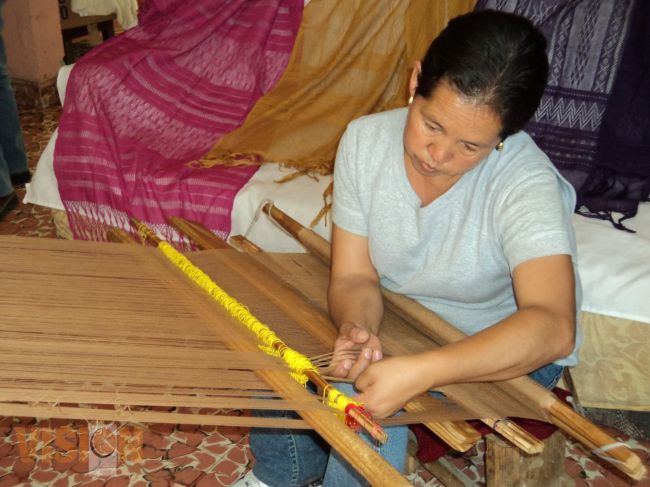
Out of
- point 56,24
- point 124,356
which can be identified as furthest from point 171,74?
point 56,24

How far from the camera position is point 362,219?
1487 mm

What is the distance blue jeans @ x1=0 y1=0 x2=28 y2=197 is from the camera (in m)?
3.26

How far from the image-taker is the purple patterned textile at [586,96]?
2.14m

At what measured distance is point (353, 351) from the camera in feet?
3.97

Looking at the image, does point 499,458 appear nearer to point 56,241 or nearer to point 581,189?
point 56,241

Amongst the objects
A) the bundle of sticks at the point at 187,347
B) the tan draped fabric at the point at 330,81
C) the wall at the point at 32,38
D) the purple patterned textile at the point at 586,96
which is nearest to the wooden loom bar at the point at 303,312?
the bundle of sticks at the point at 187,347

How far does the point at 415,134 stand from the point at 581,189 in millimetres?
1124

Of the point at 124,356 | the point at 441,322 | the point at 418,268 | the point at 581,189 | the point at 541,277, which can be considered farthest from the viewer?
the point at 581,189

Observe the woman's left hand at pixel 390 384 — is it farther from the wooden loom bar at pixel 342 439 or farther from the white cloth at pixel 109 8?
the white cloth at pixel 109 8

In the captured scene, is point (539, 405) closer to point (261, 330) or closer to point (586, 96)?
point (261, 330)

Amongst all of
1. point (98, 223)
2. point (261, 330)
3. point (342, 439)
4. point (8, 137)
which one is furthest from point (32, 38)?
point (342, 439)

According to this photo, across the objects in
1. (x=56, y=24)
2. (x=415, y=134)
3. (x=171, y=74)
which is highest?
(x=415, y=134)

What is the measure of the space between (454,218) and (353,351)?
0.35 meters

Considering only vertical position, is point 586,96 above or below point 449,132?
below
